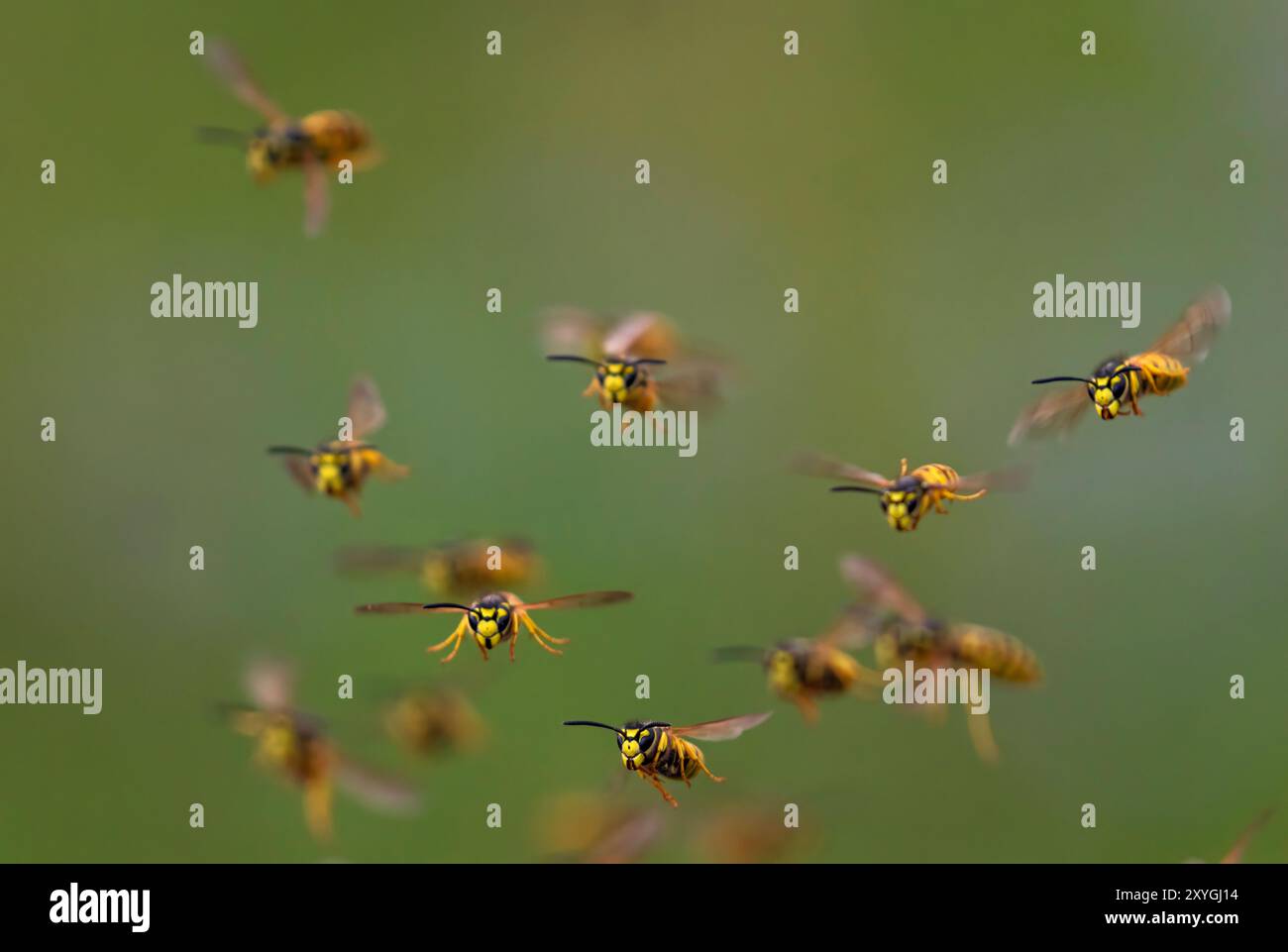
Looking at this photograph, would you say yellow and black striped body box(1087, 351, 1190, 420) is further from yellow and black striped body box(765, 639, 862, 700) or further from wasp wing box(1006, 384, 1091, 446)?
yellow and black striped body box(765, 639, 862, 700)

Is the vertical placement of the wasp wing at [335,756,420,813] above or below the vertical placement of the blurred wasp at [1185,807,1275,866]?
above

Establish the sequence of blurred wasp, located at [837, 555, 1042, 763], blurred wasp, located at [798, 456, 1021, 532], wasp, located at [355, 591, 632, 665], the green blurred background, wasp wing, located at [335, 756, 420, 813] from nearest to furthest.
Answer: wasp, located at [355, 591, 632, 665]
blurred wasp, located at [798, 456, 1021, 532]
blurred wasp, located at [837, 555, 1042, 763]
wasp wing, located at [335, 756, 420, 813]
the green blurred background

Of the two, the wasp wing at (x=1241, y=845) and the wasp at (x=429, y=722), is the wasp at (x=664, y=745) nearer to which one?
the wasp wing at (x=1241, y=845)

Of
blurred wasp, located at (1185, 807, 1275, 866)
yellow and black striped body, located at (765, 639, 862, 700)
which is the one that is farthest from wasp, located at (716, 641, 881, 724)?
blurred wasp, located at (1185, 807, 1275, 866)


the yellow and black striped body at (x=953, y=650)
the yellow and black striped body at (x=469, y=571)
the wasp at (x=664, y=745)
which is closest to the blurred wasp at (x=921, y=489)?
the yellow and black striped body at (x=953, y=650)
